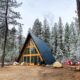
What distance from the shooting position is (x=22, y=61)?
2975 cm

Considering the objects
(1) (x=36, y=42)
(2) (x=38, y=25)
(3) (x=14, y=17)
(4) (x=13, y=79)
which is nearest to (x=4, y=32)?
(3) (x=14, y=17)

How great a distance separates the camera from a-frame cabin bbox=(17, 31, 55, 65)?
89.2 feet

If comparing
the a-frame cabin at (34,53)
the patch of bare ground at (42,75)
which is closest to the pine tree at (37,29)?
the a-frame cabin at (34,53)

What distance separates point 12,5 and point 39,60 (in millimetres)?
9273

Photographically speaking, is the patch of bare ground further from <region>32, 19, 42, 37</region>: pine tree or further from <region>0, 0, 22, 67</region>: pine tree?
<region>32, 19, 42, 37</region>: pine tree

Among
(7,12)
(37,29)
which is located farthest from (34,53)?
(37,29)

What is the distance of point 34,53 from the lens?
2831 cm

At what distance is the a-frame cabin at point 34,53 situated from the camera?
27197 millimetres

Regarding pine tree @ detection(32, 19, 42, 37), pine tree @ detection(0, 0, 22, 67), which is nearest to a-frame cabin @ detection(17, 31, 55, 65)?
pine tree @ detection(0, 0, 22, 67)

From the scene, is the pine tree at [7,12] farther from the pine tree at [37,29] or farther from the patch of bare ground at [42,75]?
the pine tree at [37,29]

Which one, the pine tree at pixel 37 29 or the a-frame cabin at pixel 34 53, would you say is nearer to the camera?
the a-frame cabin at pixel 34 53

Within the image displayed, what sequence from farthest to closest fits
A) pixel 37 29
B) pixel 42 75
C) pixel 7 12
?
pixel 37 29, pixel 7 12, pixel 42 75

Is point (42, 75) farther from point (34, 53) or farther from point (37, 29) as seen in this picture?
point (37, 29)

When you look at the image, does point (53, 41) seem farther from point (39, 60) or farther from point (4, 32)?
point (4, 32)
